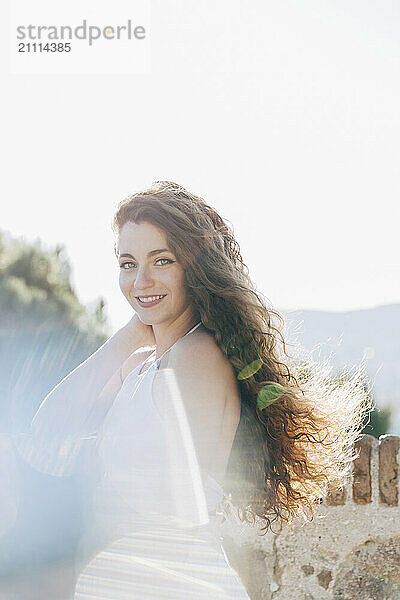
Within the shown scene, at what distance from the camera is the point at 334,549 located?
2.21 m

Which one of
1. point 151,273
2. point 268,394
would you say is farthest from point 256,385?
point 151,273

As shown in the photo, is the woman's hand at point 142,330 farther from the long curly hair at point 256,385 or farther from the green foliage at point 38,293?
the green foliage at point 38,293

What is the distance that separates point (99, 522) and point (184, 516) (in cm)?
29

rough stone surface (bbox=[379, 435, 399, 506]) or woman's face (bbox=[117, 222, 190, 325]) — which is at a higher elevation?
woman's face (bbox=[117, 222, 190, 325])

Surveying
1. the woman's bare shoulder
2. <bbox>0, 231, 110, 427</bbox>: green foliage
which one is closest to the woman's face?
the woman's bare shoulder

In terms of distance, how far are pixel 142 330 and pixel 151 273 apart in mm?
469

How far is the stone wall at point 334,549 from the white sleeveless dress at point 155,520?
331 millimetres

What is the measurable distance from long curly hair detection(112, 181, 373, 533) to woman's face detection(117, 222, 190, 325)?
0.03m

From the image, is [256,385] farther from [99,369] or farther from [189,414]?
[99,369]

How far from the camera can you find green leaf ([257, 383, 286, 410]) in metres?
1.99

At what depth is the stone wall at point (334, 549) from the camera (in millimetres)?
2193

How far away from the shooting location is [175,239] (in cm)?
194

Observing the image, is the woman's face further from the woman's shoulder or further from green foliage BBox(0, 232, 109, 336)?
green foliage BBox(0, 232, 109, 336)

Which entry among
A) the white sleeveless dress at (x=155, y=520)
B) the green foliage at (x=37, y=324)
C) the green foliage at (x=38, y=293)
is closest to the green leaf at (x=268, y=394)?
the white sleeveless dress at (x=155, y=520)
